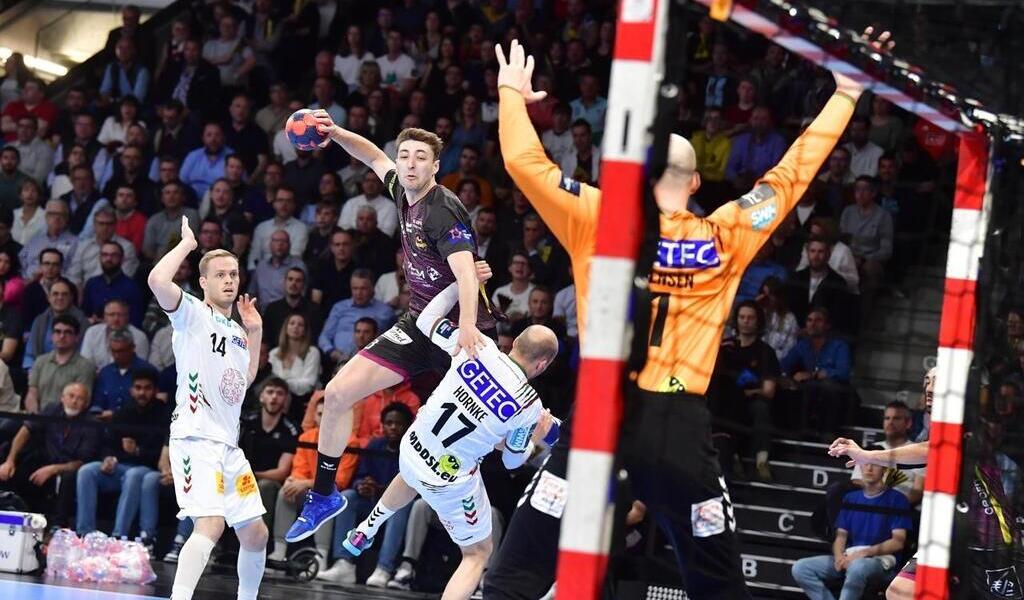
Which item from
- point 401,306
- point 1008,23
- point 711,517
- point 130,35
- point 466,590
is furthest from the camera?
point 130,35

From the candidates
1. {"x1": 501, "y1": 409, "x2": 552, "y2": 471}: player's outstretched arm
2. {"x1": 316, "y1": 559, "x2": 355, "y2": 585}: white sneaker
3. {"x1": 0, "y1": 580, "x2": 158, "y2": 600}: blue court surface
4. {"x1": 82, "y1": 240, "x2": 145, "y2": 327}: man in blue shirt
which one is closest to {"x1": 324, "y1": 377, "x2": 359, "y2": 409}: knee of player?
{"x1": 501, "y1": 409, "x2": 552, "y2": 471}: player's outstretched arm

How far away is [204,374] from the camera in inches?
330

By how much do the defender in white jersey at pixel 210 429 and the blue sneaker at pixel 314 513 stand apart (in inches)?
12.4

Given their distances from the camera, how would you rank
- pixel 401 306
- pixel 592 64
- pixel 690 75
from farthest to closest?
pixel 592 64 → pixel 690 75 → pixel 401 306

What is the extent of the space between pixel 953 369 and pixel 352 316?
25.5 feet

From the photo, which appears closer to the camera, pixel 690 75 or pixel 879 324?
pixel 879 324

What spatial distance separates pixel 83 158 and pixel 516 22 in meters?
5.08

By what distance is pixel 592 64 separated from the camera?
51.2ft

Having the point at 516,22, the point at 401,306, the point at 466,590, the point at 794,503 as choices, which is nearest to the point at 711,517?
the point at 466,590

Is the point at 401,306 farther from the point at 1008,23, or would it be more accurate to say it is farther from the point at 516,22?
the point at 1008,23

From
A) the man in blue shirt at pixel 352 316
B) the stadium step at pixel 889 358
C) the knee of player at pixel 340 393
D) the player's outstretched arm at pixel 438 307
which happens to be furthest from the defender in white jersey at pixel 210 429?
the stadium step at pixel 889 358

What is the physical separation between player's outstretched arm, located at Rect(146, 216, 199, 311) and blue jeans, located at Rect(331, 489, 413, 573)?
4018 millimetres

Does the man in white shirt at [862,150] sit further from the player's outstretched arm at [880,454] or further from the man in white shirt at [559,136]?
the player's outstretched arm at [880,454]

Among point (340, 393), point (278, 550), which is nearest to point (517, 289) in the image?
point (278, 550)
